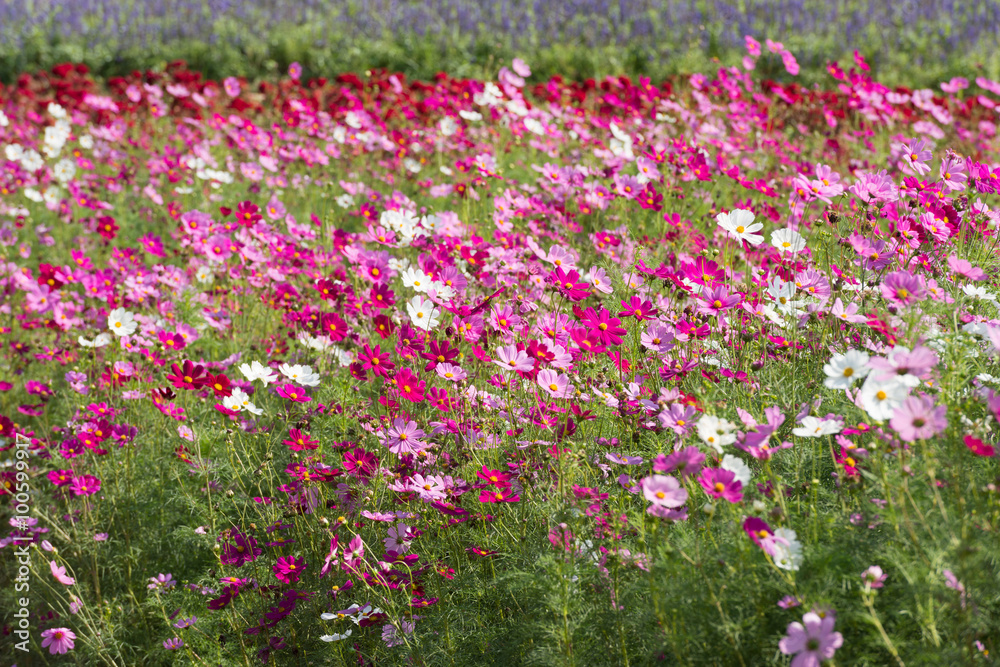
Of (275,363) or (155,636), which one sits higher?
(275,363)

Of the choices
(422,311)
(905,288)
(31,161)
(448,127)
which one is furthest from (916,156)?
(31,161)

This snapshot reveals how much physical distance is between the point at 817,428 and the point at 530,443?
0.62 metres

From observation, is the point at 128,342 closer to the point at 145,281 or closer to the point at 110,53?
the point at 145,281

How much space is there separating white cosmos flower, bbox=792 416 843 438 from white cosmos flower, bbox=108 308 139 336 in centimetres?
212

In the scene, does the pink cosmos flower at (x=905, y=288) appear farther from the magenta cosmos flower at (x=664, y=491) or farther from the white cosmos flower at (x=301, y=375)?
the white cosmos flower at (x=301, y=375)

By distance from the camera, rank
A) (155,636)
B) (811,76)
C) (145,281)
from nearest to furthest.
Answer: (155,636), (145,281), (811,76)

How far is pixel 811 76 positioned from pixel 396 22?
4836 mm

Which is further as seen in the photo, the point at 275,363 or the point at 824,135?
the point at 824,135

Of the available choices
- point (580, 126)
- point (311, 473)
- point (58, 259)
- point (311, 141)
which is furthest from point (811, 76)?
point (311, 473)

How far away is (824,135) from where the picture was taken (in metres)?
4.78

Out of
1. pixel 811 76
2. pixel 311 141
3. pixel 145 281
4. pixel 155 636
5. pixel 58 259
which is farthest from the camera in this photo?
pixel 811 76

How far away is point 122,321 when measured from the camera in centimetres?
274

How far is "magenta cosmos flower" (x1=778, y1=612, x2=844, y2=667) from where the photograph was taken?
113 centimetres

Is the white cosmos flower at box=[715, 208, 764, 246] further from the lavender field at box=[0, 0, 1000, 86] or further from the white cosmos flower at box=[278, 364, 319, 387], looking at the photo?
the lavender field at box=[0, 0, 1000, 86]
